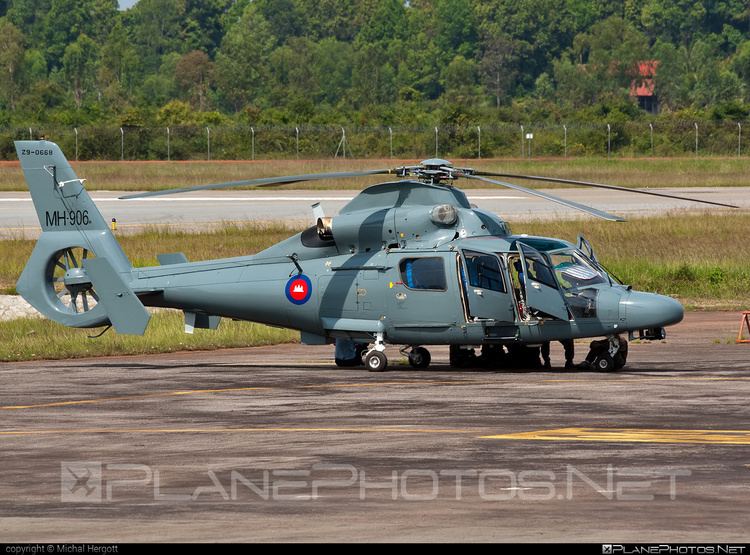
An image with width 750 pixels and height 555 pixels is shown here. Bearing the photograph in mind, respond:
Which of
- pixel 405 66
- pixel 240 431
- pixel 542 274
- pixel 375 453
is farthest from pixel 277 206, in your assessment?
pixel 405 66

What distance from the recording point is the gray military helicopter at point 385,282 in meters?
22.1

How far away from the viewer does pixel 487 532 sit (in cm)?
1009

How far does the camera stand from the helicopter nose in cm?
2145

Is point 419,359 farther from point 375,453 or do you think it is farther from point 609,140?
point 609,140

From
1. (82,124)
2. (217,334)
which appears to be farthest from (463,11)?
(217,334)

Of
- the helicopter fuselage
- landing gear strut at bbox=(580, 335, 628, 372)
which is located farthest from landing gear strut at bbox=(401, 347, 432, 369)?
landing gear strut at bbox=(580, 335, 628, 372)

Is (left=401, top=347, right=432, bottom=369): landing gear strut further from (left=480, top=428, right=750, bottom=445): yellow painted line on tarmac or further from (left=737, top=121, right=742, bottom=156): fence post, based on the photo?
(left=737, top=121, right=742, bottom=156): fence post

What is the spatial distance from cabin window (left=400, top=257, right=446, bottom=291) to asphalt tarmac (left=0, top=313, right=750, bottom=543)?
154 centimetres

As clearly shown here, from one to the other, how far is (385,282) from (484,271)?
1774 millimetres

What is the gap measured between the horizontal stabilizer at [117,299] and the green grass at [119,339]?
3.84 metres

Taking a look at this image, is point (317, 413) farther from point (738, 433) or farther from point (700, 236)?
point (700, 236)

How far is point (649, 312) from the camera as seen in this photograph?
70.4 ft

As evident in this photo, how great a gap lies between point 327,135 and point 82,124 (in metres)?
18.7

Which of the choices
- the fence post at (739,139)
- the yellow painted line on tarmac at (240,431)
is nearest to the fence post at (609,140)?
the fence post at (739,139)
